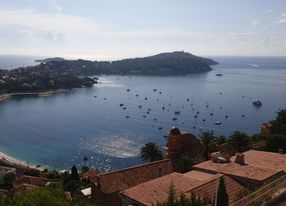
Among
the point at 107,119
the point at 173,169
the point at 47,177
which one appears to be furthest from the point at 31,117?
the point at 173,169

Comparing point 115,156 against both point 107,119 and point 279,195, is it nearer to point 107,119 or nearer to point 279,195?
point 107,119

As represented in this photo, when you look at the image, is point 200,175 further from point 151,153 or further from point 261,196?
point 151,153

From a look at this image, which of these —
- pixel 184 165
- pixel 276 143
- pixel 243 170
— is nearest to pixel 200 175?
Answer: pixel 243 170

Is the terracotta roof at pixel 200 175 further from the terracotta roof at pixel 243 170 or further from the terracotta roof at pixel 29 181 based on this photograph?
the terracotta roof at pixel 29 181


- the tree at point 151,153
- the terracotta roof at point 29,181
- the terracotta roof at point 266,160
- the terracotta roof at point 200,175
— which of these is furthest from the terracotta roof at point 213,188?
the terracotta roof at point 29,181

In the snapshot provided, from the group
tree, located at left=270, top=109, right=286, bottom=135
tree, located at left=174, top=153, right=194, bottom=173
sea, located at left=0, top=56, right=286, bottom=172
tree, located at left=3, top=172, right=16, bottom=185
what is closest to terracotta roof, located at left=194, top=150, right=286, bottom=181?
tree, located at left=174, top=153, right=194, bottom=173

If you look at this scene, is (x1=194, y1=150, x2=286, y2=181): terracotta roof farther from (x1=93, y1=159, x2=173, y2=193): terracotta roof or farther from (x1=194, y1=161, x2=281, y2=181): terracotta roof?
(x1=93, y1=159, x2=173, y2=193): terracotta roof
